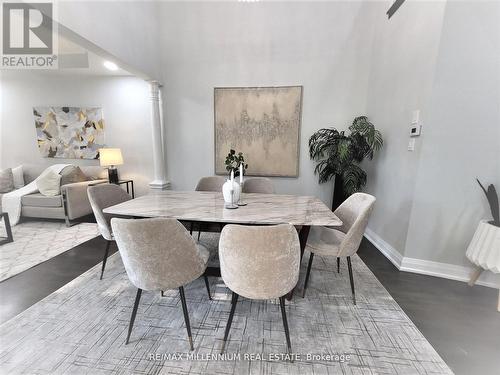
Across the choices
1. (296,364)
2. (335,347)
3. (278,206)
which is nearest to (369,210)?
(278,206)

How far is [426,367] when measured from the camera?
1262 millimetres

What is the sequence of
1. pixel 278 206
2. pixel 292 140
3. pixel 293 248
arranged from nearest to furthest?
pixel 293 248 < pixel 278 206 < pixel 292 140

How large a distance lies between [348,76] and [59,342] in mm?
4273

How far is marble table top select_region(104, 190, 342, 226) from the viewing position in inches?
58.8

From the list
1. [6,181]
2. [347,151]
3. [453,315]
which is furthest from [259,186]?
[6,181]

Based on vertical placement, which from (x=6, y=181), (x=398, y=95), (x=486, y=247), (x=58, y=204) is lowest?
(x=58, y=204)

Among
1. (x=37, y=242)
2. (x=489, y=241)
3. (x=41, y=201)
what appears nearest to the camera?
(x=489, y=241)

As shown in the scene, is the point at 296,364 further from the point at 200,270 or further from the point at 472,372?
the point at 472,372

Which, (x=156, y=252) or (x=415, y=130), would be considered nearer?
(x=156, y=252)

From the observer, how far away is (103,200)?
2039 mm

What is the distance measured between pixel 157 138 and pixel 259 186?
211 cm

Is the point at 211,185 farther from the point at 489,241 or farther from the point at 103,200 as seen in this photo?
the point at 489,241

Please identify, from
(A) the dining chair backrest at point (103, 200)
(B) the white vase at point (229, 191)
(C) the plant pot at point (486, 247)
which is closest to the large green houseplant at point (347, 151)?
→ (C) the plant pot at point (486, 247)

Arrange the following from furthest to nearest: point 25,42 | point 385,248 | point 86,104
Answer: point 86,104, point 385,248, point 25,42
